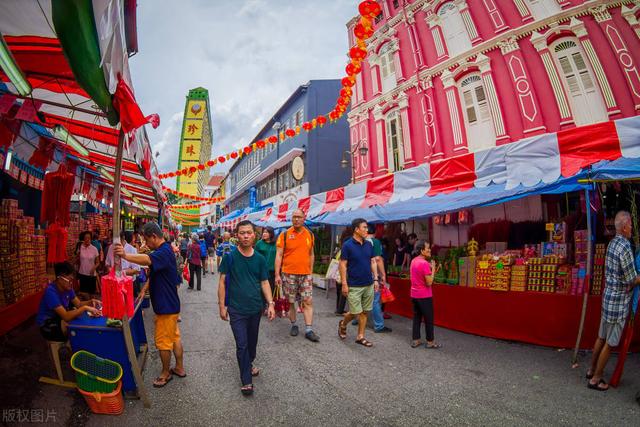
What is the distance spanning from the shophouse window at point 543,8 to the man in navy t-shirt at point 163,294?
11.6m

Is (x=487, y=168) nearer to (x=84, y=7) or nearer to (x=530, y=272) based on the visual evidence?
(x=530, y=272)

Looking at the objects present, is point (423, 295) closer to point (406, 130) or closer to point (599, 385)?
point (599, 385)

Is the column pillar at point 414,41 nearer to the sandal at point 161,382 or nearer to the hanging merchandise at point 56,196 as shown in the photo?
the hanging merchandise at point 56,196

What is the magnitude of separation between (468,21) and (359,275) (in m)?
10.4

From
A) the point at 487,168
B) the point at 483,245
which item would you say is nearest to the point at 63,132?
the point at 487,168

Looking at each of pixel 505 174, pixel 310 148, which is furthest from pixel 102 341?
pixel 310 148

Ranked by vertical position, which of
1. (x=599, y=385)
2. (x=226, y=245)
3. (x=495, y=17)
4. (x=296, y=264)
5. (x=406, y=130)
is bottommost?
(x=599, y=385)

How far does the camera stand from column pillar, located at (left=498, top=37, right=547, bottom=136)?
364 inches

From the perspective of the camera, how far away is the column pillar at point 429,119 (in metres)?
11.6

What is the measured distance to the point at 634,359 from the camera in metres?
4.38

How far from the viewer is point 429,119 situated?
464 inches

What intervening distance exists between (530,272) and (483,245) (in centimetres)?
289

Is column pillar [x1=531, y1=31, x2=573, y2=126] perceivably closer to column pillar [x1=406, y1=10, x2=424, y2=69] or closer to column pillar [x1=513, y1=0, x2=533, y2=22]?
column pillar [x1=513, y1=0, x2=533, y2=22]

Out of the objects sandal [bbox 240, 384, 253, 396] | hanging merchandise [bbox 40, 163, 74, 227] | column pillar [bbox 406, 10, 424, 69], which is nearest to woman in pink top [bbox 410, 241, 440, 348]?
sandal [bbox 240, 384, 253, 396]
